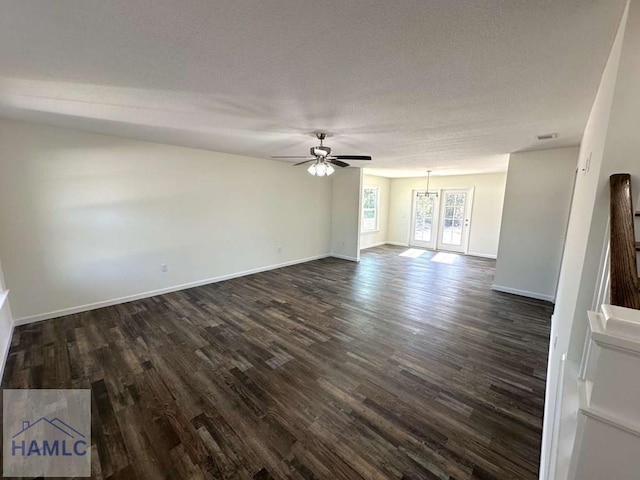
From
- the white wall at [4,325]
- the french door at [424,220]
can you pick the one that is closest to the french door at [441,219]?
the french door at [424,220]

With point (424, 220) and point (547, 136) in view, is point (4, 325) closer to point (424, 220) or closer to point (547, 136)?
point (547, 136)

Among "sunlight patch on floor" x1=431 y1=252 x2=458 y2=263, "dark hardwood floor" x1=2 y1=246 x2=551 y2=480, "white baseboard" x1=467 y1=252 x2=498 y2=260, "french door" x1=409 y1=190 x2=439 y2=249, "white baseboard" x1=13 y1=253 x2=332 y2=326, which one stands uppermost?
"french door" x1=409 y1=190 x2=439 y2=249

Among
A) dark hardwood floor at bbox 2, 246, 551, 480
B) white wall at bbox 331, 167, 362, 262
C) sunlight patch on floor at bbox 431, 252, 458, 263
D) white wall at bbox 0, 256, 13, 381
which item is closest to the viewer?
dark hardwood floor at bbox 2, 246, 551, 480

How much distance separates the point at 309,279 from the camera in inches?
204

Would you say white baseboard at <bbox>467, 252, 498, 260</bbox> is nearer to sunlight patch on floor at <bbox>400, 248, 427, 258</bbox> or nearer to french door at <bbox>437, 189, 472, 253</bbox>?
french door at <bbox>437, 189, 472, 253</bbox>

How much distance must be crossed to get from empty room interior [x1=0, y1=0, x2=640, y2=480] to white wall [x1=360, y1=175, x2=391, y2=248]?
131 inches

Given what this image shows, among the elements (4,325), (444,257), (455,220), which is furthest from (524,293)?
(4,325)

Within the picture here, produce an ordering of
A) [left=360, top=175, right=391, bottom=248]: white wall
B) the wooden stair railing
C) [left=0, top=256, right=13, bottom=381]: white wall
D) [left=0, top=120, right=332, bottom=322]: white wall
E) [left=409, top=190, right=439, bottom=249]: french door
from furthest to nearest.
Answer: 1. [left=360, top=175, right=391, bottom=248]: white wall
2. [left=409, top=190, right=439, bottom=249]: french door
3. [left=0, top=120, right=332, bottom=322]: white wall
4. [left=0, top=256, right=13, bottom=381]: white wall
5. the wooden stair railing

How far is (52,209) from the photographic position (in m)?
3.23

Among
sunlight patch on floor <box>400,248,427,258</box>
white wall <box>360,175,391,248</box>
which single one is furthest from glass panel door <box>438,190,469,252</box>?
white wall <box>360,175,391,248</box>

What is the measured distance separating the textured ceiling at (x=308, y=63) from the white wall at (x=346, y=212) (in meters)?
3.46

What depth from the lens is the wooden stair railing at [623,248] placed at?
0.85m

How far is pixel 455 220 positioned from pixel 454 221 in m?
0.04

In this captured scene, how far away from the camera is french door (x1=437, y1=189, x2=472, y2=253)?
7.65m
